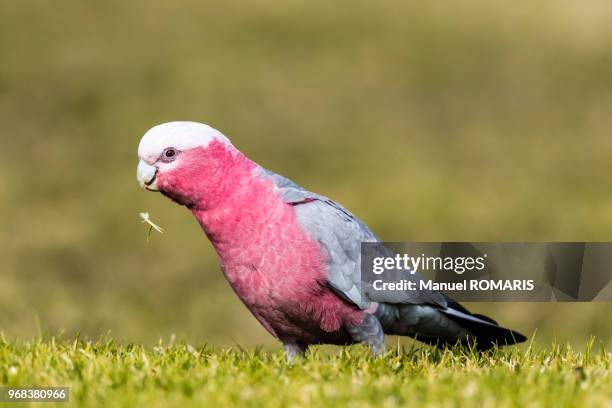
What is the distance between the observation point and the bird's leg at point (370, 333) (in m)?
5.36

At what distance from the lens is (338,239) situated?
5.34 m

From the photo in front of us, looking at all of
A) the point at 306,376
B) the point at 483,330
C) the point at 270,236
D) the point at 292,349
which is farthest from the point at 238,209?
the point at 483,330

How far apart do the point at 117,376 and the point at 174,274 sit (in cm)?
764

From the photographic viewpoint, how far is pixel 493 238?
41.3ft

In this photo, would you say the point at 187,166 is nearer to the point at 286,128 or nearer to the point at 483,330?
the point at 483,330

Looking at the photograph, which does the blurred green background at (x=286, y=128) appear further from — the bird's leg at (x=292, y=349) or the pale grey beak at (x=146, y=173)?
the pale grey beak at (x=146, y=173)

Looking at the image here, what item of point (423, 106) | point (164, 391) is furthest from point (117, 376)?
point (423, 106)

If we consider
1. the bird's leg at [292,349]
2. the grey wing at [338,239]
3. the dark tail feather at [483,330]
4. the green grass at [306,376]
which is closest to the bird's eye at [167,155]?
the grey wing at [338,239]

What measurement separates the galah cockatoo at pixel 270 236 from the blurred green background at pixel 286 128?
4210 mm

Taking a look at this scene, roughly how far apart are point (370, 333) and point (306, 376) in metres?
0.85

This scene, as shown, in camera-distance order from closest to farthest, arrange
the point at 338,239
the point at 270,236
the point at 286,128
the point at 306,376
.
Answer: the point at 306,376
the point at 270,236
the point at 338,239
the point at 286,128

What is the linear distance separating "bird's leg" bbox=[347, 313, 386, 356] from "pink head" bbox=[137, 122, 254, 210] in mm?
1009

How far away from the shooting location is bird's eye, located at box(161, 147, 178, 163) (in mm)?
5207

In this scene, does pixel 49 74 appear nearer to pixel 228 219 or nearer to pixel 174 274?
pixel 174 274
